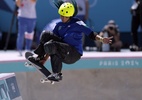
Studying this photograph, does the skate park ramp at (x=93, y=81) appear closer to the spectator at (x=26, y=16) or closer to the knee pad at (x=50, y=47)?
the spectator at (x=26, y=16)

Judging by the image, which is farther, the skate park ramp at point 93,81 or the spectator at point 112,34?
the spectator at point 112,34

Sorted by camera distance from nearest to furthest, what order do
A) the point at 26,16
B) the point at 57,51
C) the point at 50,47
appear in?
the point at 50,47
the point at 57,51
the point at 26,16

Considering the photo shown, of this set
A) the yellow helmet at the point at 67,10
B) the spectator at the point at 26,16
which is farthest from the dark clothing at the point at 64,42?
the spectator at the point at 26,16

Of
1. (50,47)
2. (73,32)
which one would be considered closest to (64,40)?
(73,32)

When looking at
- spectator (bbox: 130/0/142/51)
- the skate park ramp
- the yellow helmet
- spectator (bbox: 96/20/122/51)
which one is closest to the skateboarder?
the yellow helmet

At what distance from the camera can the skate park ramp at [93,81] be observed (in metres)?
6.95

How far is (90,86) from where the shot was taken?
7.10 meters

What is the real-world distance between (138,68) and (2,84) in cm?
244

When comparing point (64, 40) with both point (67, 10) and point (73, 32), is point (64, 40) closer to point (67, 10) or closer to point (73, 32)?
point (73, 32)

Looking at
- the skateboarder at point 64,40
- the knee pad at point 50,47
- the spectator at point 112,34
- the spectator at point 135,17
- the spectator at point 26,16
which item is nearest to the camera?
the knee pad at point 50,47

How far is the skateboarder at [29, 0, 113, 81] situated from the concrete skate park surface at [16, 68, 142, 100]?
1.40 m

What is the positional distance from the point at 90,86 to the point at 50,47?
1.85 meters

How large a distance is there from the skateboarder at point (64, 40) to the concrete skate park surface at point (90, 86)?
4.59 feet

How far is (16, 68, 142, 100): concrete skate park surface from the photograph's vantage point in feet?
23.0
